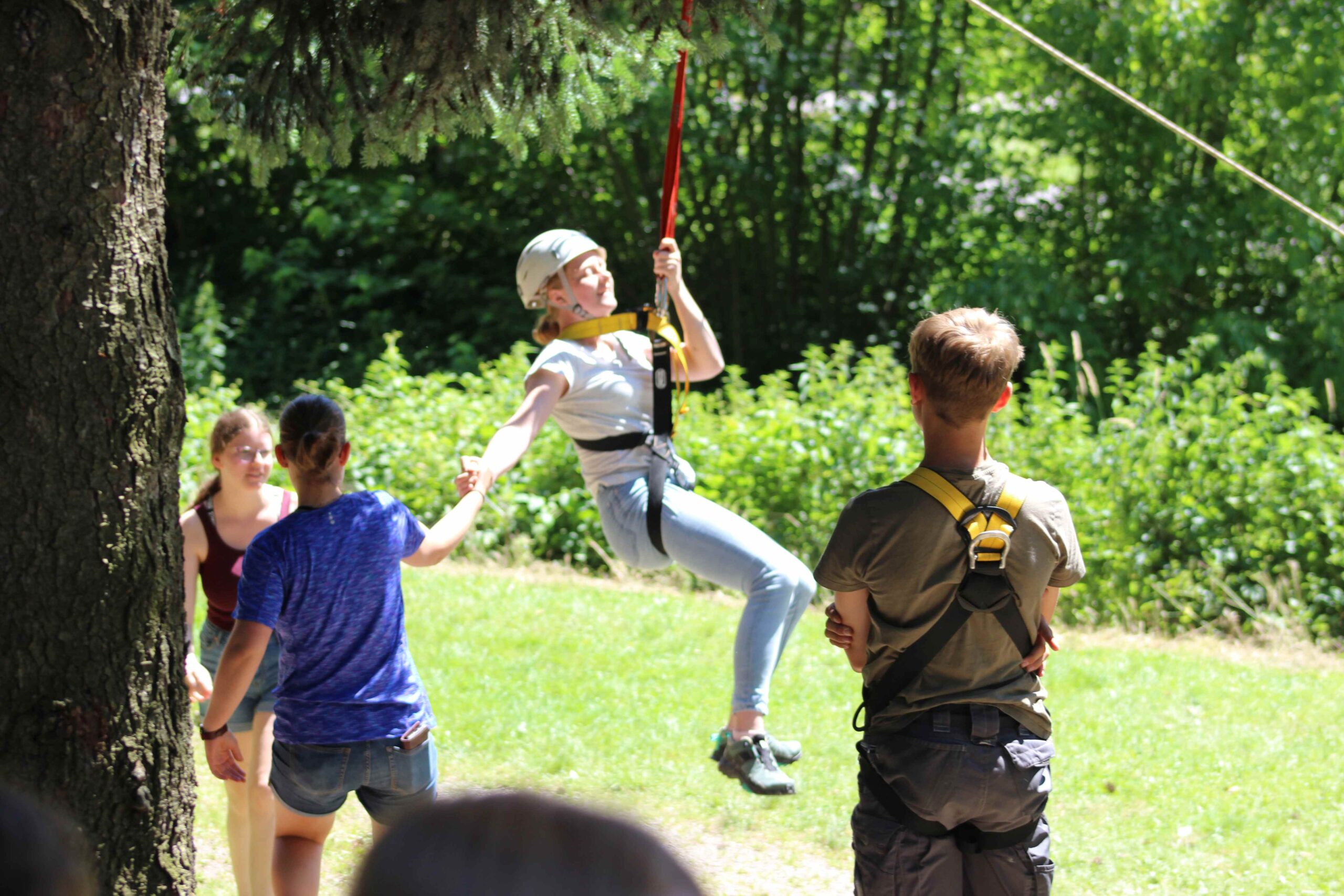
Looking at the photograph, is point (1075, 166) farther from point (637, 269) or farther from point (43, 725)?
point (43, 725)

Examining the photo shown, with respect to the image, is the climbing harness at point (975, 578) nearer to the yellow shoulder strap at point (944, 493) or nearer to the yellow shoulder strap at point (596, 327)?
the yellow shoulder strap at point (944, 493)

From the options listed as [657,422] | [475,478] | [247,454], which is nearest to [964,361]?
[475,478]

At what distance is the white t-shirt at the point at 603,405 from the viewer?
13.5 ft

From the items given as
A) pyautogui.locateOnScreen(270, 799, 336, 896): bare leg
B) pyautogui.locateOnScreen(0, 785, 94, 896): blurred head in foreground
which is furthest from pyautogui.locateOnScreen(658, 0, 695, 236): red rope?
pyautogui.locateOnScreen(0, 785, 94, 896): blurred head in foreground

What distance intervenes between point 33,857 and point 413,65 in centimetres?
291

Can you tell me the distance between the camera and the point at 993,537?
253cm

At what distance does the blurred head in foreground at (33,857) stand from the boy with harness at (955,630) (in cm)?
164

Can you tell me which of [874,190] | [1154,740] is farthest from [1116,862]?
[874,190]

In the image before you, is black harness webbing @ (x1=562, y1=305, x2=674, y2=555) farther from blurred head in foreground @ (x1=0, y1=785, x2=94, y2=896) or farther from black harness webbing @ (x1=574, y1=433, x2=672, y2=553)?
blurred head in foreground @ (x1=0, y1=785, x2=94, y2=896)

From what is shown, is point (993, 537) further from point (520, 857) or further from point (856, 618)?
point (520, 857)

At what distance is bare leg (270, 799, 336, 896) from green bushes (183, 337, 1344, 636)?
525cm

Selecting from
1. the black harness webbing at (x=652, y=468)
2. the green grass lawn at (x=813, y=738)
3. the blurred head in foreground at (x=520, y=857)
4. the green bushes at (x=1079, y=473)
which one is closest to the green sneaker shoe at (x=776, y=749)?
the green grass lawn at (x=813, y=738)

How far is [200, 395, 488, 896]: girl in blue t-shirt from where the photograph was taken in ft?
9.83

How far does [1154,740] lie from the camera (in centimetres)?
570
